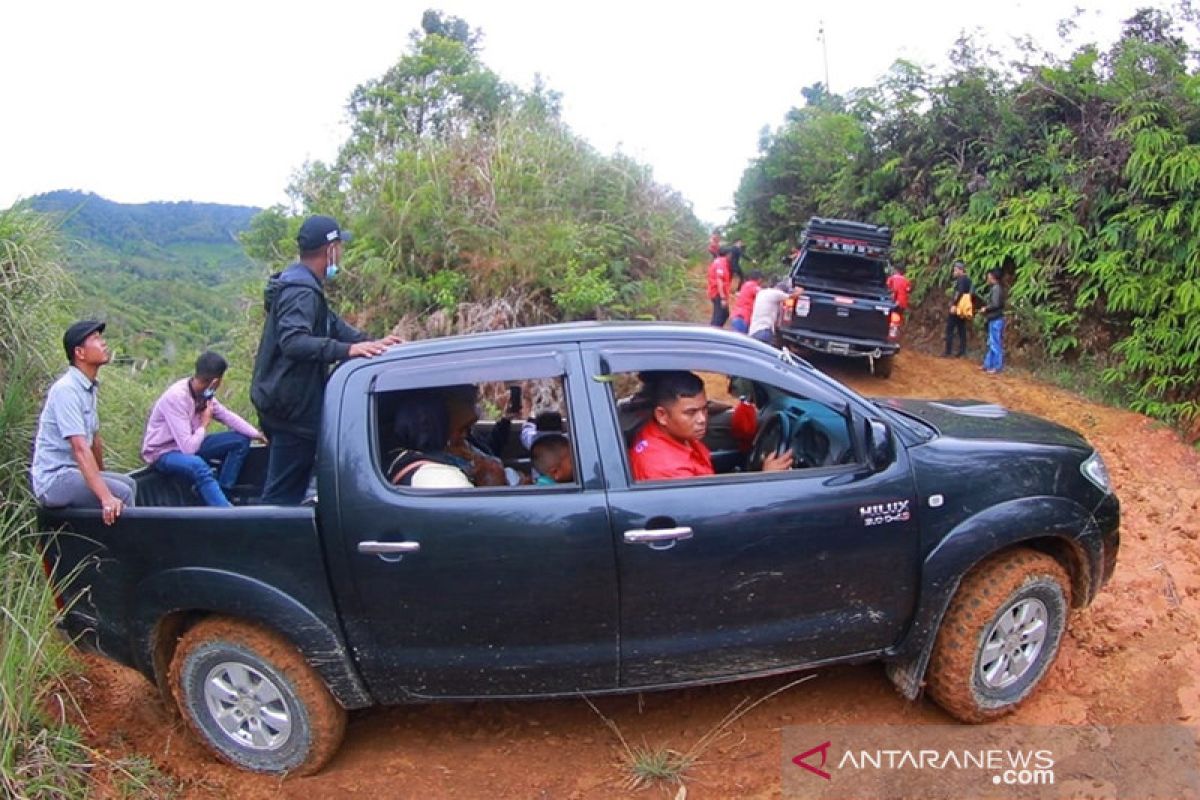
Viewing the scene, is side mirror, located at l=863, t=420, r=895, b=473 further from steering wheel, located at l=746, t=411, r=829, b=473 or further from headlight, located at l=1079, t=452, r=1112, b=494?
headlight, located at l=1079, t=452, r=1112, b=494

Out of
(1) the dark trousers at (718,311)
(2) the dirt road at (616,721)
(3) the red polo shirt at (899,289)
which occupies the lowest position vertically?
(2) the dirt road at (616,721)

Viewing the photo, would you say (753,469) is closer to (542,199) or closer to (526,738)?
(526,738)

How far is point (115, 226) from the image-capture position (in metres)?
32.6

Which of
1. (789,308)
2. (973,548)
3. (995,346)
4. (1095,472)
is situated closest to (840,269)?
(789,308)

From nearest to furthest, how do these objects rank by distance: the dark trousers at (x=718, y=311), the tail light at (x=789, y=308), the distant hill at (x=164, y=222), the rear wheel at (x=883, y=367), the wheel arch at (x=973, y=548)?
the wheel arch at (x=973, y=548) → the tail light at (x=789, y=308) → the rear wheel at (x=883, y=367) → the dark trousers at (x=718, y=311) → the distant hill at (x=164, y=222)

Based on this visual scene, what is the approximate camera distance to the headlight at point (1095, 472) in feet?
11.8

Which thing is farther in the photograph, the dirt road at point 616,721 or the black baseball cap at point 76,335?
the black baseball cap at point 76,335

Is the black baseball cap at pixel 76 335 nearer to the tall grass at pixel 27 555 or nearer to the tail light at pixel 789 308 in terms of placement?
the tall grass at pixel 27 555

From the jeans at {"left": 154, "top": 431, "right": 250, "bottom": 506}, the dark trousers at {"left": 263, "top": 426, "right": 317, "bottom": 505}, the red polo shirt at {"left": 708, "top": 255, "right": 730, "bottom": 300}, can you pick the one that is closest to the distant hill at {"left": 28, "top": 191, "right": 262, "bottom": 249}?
the red polo shirt at {"left": 708, "top": 255, "right": 730, "bottom": 300}

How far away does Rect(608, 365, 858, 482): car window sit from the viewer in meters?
3.33

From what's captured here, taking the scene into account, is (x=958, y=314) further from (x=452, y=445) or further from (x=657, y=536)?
(x=657, y=536)

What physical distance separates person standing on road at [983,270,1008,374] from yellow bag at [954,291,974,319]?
246mm

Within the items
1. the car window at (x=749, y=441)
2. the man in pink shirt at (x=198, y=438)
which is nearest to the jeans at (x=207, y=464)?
the man in pink shirt at (x=198, y=438)

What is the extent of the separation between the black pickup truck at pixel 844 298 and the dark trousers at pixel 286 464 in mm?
7740
